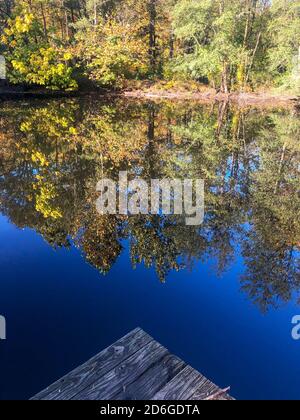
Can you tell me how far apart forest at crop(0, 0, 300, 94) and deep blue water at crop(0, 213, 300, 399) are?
1965 cm

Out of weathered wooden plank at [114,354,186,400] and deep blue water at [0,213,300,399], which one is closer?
weathered wooden plank at [114,354,186,400]

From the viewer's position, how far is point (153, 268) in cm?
505

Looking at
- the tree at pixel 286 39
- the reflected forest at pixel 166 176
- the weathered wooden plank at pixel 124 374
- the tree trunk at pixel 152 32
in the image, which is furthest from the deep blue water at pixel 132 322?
the tree trunk at pixel 152 32

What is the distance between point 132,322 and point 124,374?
129 centimetres

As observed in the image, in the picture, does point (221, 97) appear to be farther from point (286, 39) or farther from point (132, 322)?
point (132, 322)

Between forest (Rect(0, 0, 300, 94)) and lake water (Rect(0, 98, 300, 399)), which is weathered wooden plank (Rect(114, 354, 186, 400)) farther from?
forest (Rect(0, 0, 300, 94))

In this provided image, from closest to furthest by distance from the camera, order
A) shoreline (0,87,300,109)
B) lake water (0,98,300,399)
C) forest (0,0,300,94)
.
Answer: lake water (0,98,300,399)
shoreline (0,87,300,109)
forest (0,0,300,94)

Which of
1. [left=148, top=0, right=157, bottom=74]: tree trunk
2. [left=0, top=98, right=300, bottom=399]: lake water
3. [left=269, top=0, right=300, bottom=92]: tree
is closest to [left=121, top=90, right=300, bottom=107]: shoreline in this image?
[left=269, top=0, right=300, bottom=92]: tree

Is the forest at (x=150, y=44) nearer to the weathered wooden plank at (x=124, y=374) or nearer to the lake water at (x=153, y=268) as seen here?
the lake water at (x=153, y=268)

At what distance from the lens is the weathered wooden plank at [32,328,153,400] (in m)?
2.62

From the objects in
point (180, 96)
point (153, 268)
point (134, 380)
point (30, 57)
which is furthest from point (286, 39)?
point (134, 380)

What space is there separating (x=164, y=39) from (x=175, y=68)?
15.4 feet
